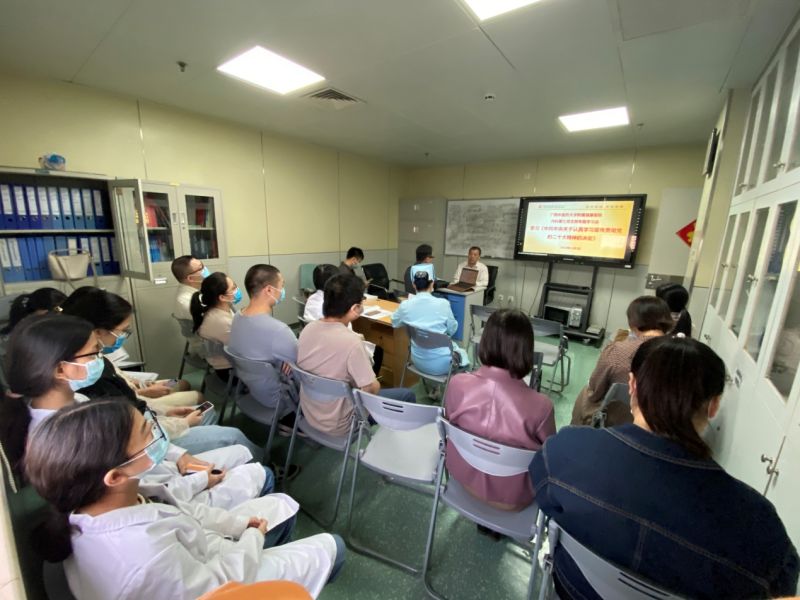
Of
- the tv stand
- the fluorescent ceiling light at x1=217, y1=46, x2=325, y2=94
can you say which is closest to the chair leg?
the fluorescent ceiling light at x1=217, y1=46, x2=325, y2=94

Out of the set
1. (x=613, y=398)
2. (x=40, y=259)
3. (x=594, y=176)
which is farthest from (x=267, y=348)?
(x=594, y=176)

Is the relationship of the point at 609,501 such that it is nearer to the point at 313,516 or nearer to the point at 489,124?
the point at 313,516

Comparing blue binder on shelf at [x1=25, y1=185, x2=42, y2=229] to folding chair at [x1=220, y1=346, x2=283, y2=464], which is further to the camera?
blue binder on shelf at [x1=25, y1=185, x2=42, y2=229]

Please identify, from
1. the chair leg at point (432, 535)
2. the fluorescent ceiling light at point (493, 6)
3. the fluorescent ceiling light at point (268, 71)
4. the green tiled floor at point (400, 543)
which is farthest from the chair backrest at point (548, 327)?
the fluorescent ceiling light at point (268, 71)

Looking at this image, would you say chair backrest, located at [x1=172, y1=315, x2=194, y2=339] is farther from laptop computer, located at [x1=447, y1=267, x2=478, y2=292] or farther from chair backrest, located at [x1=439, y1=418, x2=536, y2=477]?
laptop computer, located at [x1=447, y1=267, x2=478, y2=292]

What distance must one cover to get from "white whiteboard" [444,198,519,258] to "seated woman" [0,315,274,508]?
5.09m

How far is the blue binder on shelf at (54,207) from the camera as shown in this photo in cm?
264

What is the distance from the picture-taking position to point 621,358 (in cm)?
172

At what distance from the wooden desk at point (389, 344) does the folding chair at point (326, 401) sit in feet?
4.02

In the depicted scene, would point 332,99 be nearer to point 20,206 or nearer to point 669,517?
point 20,206

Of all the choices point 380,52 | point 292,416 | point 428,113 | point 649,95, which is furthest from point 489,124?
point 292,416

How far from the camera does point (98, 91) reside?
283 cm

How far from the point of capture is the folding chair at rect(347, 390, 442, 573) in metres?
1.38

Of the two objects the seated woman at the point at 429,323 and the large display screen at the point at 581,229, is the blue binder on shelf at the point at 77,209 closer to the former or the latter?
the seated woman at the point at 429,323
